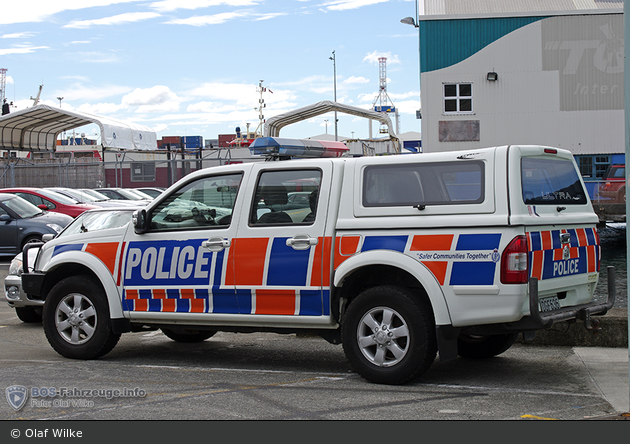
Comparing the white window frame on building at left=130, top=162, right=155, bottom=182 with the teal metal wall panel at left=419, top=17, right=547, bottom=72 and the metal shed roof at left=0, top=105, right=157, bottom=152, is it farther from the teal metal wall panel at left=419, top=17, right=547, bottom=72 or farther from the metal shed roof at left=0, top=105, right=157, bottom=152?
the teal metal wall panel at left=419, top=17, right=547, bottom=72

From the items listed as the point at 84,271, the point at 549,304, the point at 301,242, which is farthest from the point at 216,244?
the point at 549,304

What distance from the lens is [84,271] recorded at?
7383 mm

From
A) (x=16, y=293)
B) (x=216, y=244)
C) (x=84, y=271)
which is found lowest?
(x=16, y=293)

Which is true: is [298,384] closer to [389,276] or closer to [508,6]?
[389,276]

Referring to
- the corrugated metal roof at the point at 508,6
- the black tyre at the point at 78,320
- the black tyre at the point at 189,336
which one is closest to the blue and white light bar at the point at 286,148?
the black tyre at the point at 78,320

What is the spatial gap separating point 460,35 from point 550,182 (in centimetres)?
2178

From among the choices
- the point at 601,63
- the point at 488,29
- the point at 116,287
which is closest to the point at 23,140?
the point at 488,29

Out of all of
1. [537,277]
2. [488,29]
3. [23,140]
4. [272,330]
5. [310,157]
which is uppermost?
[488,29]

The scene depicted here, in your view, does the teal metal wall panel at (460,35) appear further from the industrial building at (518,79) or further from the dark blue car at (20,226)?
the dark blue car at (20,226)

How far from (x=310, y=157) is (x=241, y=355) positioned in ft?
7.24

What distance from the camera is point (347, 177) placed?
624cm

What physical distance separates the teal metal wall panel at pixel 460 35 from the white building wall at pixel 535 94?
0.77ft

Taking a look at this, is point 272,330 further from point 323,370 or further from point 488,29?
point 488,29

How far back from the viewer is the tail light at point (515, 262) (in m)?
5.37
